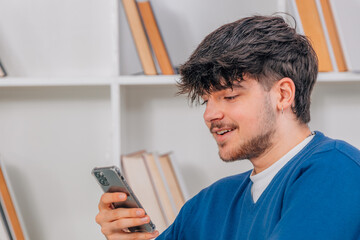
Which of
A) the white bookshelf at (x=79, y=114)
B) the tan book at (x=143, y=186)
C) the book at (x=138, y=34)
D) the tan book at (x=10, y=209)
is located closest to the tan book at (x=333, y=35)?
the white bookshelf at (x=79, y=114)

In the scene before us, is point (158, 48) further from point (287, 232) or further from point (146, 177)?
point (287, 232)

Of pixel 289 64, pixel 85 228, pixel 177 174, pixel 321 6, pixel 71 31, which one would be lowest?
pixel 85 228

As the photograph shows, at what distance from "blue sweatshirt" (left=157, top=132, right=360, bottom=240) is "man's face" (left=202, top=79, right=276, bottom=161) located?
0.08 meters

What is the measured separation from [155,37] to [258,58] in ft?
1.80

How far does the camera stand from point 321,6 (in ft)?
4.80

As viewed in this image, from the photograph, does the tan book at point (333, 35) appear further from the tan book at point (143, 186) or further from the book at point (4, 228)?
the book at point (4, 228)

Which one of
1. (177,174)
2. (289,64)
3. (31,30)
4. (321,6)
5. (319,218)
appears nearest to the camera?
(319,218)

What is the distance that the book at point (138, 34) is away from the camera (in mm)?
1515

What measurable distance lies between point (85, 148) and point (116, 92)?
0.34 meters

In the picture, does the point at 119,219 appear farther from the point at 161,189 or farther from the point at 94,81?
the point at 94,81

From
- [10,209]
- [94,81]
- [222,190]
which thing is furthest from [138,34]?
[10,209]

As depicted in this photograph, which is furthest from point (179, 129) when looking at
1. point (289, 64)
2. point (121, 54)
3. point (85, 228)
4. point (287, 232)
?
point (287, 232)

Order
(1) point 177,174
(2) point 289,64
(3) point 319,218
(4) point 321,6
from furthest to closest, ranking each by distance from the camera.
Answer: (1) point 177,174
(4) point 321,6
(2) point 289,64
(3) point 319,218

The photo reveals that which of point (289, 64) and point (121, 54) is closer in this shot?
point (289, 64)
